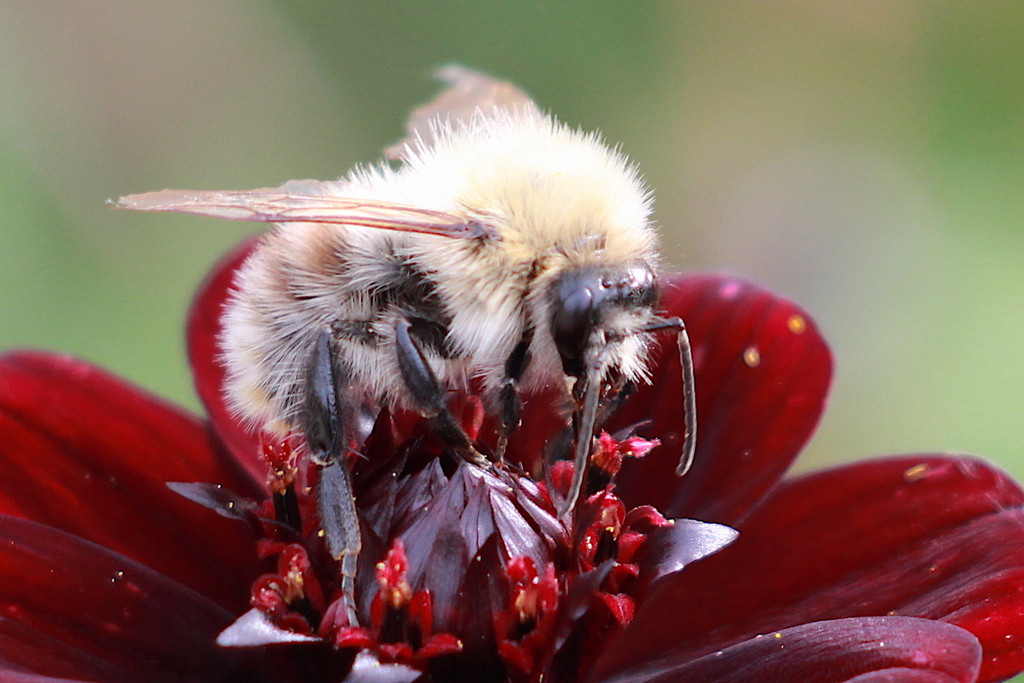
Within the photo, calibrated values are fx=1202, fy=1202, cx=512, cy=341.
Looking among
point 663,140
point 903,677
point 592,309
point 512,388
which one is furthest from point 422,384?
point 663,140

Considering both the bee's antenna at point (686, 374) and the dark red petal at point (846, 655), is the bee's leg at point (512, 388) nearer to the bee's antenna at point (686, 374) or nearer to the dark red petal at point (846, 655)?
the bee's antenna at point (686, 374)

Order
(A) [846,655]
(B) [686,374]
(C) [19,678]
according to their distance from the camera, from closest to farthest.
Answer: (C) [19,678] < (A) [846,655] < (B) [686,374]

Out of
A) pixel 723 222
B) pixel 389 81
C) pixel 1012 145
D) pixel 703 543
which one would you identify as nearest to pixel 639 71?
pixel 723 222

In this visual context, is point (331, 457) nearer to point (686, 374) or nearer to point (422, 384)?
point (422, 384)

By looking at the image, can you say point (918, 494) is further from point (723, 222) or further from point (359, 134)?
point (359, 134)


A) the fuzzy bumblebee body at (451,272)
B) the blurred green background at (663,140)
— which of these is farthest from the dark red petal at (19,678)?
the blurred green background at (663,140)

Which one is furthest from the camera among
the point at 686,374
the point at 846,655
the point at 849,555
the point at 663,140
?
the point at 663,140

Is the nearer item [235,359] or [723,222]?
[235,359]
